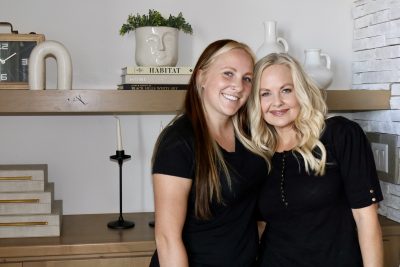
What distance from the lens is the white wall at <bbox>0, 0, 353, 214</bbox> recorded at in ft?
8.17

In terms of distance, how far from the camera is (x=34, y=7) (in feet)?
8.06

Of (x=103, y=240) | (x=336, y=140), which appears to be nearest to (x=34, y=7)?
(x=103, y=240)

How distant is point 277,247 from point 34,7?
1.46 m

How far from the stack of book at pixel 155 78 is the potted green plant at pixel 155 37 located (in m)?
0.05

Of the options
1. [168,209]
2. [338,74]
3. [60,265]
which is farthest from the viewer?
[338,74]

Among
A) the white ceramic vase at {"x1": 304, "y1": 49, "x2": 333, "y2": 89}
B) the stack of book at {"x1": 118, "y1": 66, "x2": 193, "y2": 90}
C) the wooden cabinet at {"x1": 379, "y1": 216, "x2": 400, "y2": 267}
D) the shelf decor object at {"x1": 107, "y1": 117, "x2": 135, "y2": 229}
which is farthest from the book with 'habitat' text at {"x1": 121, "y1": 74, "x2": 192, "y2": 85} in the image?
the wooden cabinet at {"x1": 379, "y1": 216, "x2": 400, "y2": 267}

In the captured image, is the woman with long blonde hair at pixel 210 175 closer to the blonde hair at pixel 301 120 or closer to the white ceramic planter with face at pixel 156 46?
the blonde hair at pixel 301 120

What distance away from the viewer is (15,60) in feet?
7.43

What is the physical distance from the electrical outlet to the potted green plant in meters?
0.99

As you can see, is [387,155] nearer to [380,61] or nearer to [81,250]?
[380,61]

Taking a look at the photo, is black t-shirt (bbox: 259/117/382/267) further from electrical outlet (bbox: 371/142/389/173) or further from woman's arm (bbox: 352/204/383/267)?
electrical outlet (bbox: 371/142/389/173)

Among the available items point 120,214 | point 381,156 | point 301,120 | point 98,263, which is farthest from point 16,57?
point 381,156

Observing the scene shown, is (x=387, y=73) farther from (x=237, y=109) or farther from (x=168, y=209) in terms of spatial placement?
(x=168, y=209)

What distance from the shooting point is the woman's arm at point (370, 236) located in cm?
179
